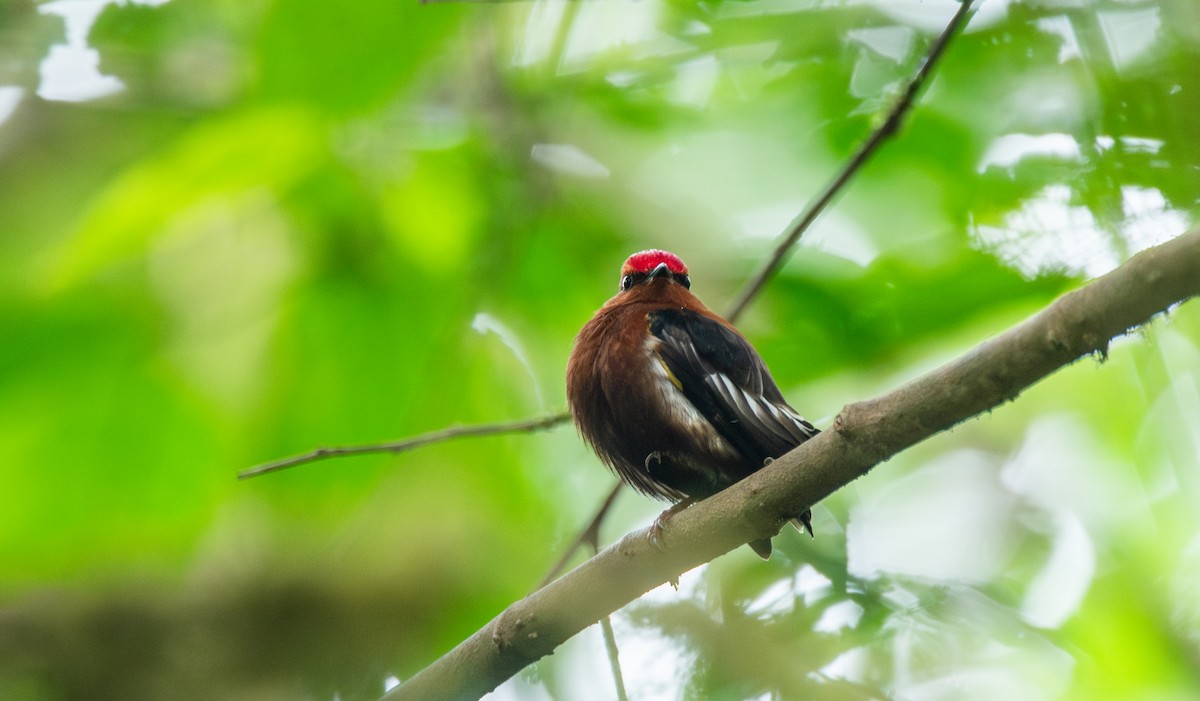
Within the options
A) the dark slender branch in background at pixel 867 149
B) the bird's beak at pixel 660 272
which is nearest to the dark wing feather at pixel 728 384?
the dark slender branch in background at pixel 867 149

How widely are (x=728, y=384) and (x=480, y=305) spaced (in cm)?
124

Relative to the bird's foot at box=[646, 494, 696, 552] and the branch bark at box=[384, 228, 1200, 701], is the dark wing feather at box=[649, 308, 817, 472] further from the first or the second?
the branch bark at box=[384, 228, 1200, 701]

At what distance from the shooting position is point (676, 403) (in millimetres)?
3645

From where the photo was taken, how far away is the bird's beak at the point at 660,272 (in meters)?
4.32

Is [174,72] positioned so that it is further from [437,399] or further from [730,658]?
[730,658]

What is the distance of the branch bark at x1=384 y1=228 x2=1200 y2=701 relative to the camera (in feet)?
6.49

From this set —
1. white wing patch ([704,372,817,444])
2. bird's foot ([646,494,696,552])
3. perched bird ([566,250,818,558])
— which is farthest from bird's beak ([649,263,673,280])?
bird's foot ([646,494,696,552])

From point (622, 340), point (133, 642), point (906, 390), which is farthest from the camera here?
point (133, 642)

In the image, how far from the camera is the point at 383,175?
4402mm

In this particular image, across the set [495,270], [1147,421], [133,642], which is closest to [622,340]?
[495,270]

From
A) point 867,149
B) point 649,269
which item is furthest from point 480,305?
point 867,149

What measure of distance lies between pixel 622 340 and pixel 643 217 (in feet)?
3.59

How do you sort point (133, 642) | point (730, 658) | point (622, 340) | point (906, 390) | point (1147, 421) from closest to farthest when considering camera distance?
point (906, 390) → point (622, 340) → point (730, 658) → point (1147, 421) → point (133, 642)

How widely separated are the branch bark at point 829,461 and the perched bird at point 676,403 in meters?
0.37
